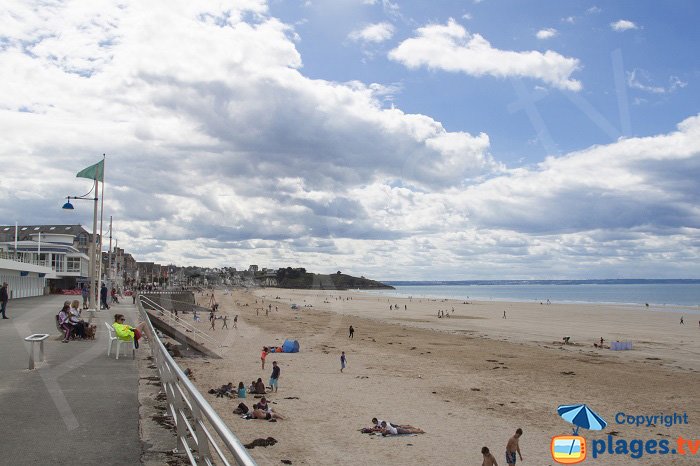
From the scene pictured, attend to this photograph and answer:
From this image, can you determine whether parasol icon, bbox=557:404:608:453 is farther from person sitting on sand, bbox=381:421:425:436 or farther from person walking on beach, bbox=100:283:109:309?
person walking on beach, bbox=100:283:109:309

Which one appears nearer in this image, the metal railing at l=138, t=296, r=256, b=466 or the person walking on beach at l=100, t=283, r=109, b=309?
the metal railing at l=138, t=296, r=256, b=466

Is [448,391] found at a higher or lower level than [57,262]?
lower

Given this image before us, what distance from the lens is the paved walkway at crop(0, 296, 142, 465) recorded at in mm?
5840

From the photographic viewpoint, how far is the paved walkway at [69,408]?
584 centimetres

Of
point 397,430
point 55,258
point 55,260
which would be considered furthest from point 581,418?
point 55,258

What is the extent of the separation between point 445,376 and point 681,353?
1719 centimetres

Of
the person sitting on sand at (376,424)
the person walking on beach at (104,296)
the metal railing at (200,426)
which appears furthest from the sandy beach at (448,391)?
the person walking on beach at (104,296)

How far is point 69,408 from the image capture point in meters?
7.77

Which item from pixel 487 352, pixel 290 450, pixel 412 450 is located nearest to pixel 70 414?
pixel 290 450

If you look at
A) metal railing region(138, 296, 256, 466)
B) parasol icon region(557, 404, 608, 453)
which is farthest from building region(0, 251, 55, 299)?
parasol icon region(557, 404, 608, 453)

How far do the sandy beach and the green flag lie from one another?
10.3 m

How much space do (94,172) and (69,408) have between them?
21.5m

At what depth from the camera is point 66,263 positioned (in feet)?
188

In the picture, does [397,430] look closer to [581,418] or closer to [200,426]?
[581,418]
